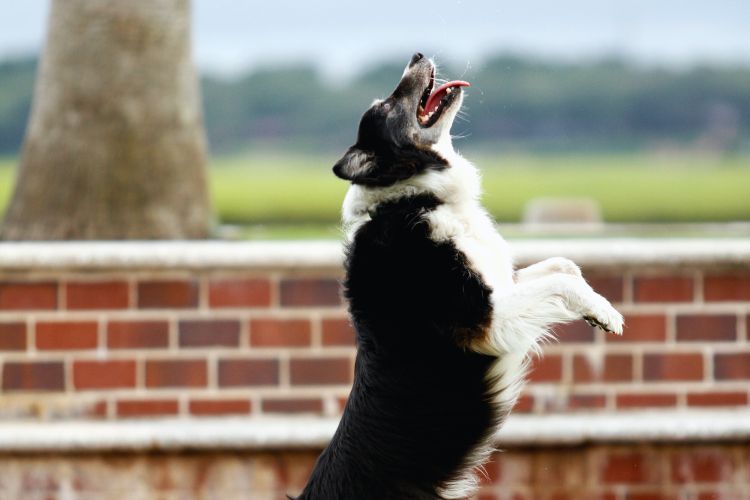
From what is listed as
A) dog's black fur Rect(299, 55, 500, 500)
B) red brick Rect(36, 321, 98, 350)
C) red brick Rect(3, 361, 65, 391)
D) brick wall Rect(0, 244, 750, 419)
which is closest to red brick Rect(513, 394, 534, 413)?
brick wall Rect(0, 244, 750, 419)

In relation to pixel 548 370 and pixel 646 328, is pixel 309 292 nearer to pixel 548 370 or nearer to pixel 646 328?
pixel 548 370

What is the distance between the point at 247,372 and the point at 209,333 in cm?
24

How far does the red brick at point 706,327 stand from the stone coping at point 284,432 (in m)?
0.34

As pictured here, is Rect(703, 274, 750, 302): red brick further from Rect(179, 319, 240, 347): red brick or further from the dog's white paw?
Rect(179, 319, 240, 347): red brick

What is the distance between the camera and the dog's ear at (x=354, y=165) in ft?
10.8

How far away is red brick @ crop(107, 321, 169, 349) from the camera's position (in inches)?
185

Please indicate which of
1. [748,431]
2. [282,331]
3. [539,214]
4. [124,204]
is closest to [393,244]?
[282,331]

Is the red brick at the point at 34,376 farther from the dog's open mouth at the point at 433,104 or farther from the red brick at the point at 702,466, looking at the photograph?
the red brick at the point at 702,466

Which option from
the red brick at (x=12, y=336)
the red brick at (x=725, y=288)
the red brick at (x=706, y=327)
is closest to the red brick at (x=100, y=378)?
the red brick at (x=12, y=336)

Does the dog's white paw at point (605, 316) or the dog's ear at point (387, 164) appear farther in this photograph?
the dog's ear at point (387, 164)

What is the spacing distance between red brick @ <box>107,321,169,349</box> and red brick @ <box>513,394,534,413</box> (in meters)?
1.55

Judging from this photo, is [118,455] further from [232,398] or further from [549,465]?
[549,465]

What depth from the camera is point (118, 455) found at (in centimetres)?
470

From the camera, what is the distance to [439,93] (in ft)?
11.5
